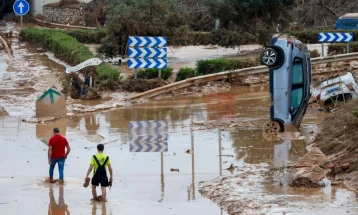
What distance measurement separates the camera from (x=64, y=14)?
5859cm

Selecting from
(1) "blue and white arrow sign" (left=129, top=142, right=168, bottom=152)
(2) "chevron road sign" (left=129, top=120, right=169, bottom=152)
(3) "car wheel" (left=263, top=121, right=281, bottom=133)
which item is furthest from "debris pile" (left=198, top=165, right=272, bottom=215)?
(3) "car wheel" (left=263, top=121, right=281, bottom=133)

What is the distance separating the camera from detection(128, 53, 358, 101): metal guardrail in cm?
2994

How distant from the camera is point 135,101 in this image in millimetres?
29141

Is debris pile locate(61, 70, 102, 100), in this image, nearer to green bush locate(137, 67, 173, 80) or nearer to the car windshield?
green bush locate(137, 67, 173, 80)

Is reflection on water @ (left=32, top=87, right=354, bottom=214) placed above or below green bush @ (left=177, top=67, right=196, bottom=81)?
below

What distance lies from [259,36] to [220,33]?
1746mm

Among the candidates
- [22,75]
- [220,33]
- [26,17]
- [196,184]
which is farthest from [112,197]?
[26,17]

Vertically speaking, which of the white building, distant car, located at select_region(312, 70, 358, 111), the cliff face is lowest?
distant car, located at select_region(312, 70, 358, 111)

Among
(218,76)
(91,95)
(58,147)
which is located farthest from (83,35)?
(58,147)

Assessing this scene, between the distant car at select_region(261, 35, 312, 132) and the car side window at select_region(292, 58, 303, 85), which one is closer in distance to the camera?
the distant car at select_region(261, 35, 312, 132)

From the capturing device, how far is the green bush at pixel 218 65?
108 ft

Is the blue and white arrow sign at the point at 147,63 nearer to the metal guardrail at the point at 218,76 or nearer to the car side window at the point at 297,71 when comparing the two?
the metal guardrail at the point at 218,76

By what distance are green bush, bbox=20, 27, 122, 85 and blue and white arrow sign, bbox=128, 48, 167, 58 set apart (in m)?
0.94

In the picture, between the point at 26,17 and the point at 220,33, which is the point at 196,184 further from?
the point at 26,17
